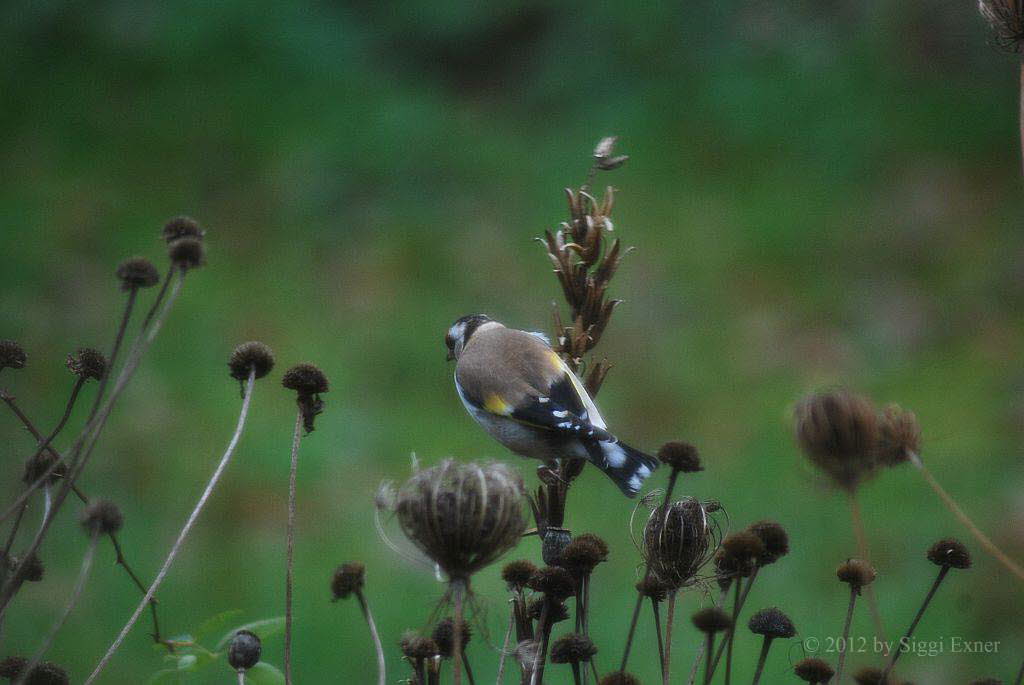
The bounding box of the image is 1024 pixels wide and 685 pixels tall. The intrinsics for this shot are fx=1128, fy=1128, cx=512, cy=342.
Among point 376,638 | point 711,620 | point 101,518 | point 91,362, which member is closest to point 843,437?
point 711,620

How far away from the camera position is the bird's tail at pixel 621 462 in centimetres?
244

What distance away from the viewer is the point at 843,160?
680 cm

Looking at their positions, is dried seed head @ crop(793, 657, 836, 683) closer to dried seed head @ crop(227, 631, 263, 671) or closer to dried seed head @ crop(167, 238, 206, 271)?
dried seed head @ crop(227, 631, 263, 671)

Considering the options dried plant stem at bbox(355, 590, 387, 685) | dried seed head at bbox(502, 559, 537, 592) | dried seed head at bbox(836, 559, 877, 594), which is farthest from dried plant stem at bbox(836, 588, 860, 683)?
dried plant stem at bbox(355, 590, 387, 685)

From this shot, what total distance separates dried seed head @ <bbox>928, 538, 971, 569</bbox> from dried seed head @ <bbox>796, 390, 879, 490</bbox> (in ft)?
0.59

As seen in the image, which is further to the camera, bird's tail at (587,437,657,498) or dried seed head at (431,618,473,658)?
bird's tail at (587,437,657,498)

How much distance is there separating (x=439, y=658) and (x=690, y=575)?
1.21 feet

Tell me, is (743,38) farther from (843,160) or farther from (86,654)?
(86,654)

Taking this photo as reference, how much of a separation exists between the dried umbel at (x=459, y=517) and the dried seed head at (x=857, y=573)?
485 millimetres

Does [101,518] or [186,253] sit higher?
[186,253]

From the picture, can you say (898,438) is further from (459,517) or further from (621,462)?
(621,462)

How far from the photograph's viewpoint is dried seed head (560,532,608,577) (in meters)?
1.44

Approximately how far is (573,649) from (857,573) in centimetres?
41

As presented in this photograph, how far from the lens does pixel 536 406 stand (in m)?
2.65
